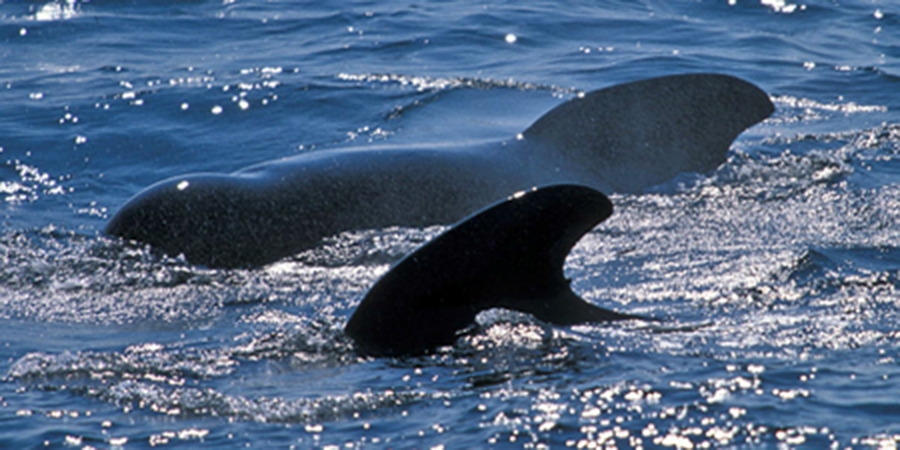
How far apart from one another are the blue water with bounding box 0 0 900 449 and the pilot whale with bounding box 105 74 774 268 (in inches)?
6.0

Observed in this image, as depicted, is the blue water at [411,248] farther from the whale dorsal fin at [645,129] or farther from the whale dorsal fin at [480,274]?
the whale dorsal fin at [645,129]

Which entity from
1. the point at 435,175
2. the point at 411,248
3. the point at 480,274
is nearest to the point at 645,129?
the point at 435,175

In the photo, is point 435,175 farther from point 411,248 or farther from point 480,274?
point 480,274

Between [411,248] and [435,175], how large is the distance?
0.72m

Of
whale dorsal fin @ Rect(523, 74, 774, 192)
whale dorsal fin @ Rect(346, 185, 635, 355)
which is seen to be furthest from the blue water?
whale dorsal fin @ Rect(523, 74, 774, 192)

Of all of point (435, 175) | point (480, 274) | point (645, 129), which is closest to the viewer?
point (480, 274)

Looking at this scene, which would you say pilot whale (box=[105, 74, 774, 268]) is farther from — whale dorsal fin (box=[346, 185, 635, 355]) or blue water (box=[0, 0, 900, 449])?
whale dorsal fin (box=[346, 185, 635, 355])

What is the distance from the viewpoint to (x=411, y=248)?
7137 mm

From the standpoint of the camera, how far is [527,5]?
17.7m

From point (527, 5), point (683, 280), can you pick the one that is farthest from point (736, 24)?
point (683, 280)

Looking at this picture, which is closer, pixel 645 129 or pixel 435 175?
pixel 435 175

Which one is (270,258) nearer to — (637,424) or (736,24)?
(637,424)

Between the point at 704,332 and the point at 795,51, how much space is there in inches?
406

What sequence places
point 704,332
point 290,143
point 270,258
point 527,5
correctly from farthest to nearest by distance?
point 527,5 < point 290,143 < point 270,258 < point 704,332
